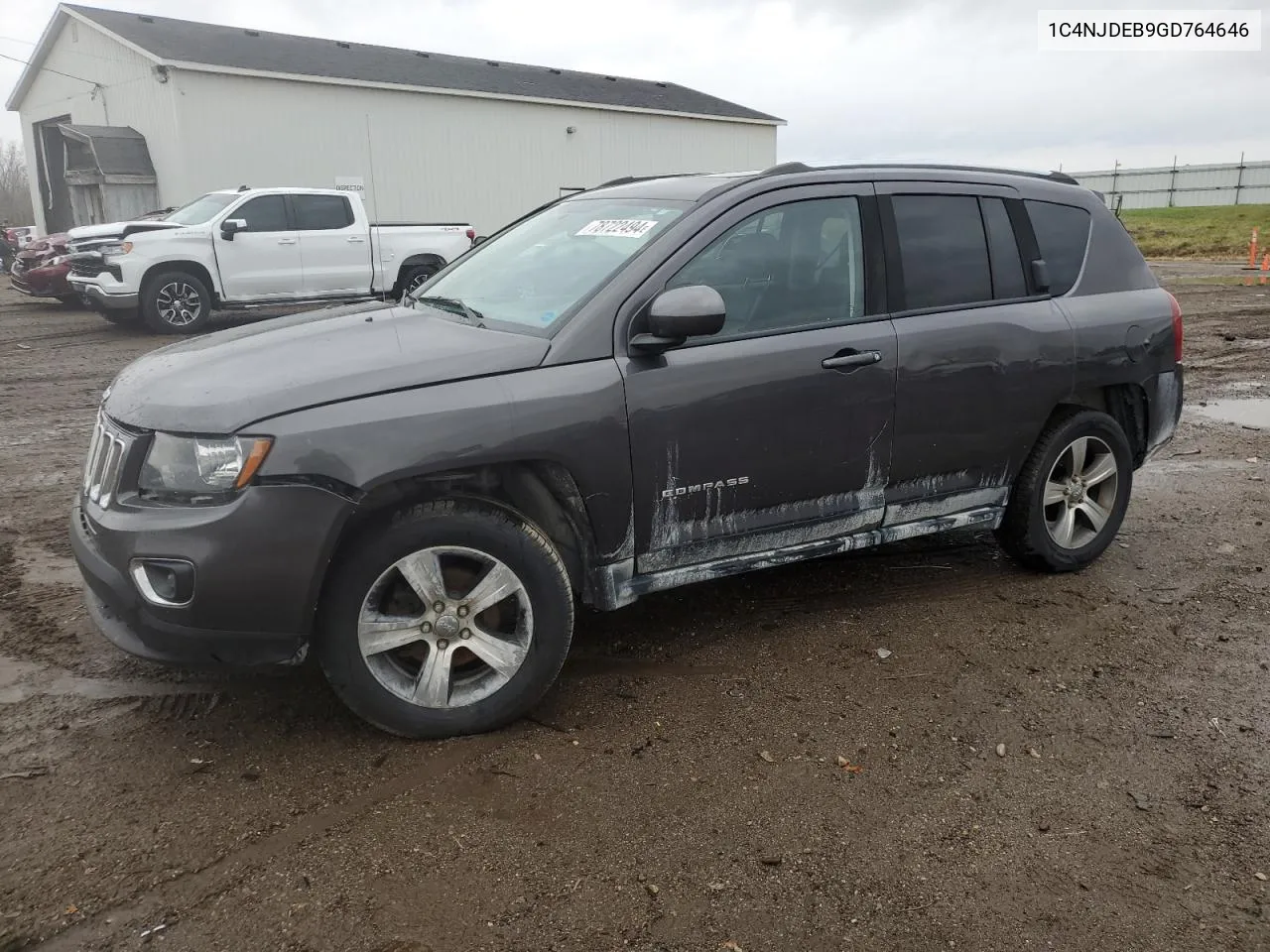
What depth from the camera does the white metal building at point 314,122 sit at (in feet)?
67.4

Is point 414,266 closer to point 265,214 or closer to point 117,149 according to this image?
point 265,214

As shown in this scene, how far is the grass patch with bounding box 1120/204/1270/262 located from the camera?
30.8 metres

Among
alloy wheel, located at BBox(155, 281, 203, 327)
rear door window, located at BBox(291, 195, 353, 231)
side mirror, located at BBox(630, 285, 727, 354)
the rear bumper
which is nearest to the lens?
side mirror, located at BBox(630, 285, 727, 354)

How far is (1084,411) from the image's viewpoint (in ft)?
15.1

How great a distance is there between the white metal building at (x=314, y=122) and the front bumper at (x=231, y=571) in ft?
63.0

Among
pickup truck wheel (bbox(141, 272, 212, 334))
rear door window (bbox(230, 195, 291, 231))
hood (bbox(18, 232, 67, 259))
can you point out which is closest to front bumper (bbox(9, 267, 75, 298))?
hood (bbox(18, 232, 67, 259))

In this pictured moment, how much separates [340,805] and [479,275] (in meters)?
2.23

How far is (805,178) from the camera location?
12.9 ft

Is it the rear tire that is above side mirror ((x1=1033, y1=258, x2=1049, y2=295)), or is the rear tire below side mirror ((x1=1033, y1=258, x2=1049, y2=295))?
below

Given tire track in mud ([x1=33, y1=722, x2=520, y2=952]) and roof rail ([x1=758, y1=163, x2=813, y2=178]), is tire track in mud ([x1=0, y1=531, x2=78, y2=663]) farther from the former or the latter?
roof rail ([x1=758, y1=163, x2=813, y2=178])

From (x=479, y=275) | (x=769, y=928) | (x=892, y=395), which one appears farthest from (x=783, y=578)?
(x=769, y=928)

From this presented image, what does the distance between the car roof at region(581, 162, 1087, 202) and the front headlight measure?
1.88 meters

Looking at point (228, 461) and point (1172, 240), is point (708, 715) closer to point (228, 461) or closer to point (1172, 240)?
point (228, 461)

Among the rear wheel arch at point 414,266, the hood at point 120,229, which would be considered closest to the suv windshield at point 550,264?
the hood at point 120,229
